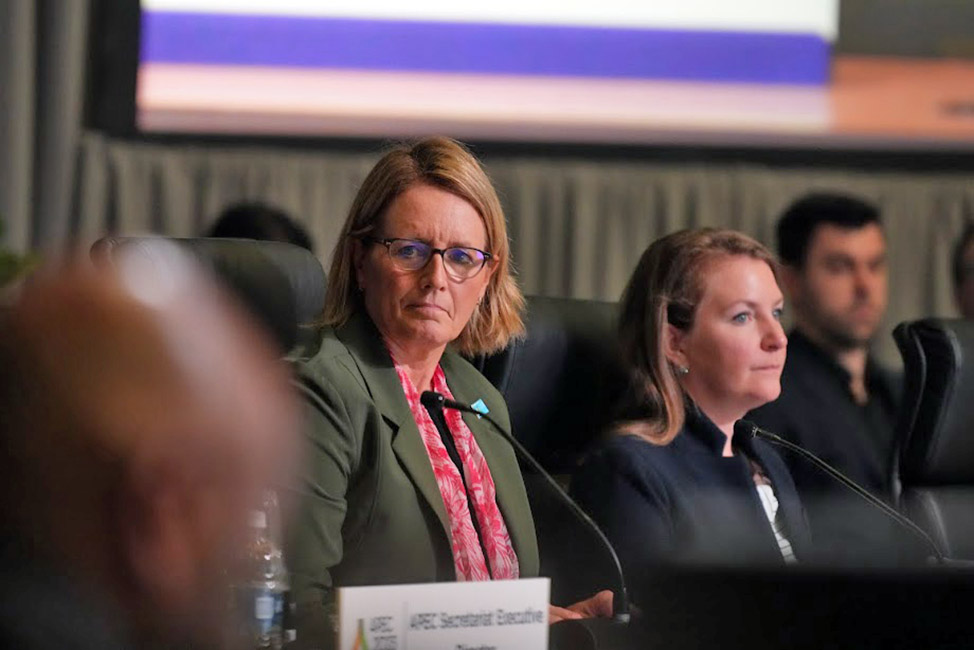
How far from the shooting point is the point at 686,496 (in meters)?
1.74

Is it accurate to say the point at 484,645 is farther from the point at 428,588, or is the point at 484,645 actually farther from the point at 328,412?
the point at 328,412

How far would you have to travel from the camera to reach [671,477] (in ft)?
5.72

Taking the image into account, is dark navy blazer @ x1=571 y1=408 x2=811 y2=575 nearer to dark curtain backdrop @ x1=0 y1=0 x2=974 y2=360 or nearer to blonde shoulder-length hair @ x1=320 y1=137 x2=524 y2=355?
blonde shoulder-length hair @ x1=320 y1=137 x2=524 y2=355

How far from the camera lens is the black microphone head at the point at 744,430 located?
5.91ft

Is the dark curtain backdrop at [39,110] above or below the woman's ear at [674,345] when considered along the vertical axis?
above

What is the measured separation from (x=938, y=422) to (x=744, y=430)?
516mm

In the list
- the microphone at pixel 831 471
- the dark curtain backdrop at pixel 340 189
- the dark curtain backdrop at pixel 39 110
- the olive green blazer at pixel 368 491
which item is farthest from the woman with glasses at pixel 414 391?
the dark curtain backdrop at pixel 39 110

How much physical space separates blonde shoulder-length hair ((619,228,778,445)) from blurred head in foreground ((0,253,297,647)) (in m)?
1.27

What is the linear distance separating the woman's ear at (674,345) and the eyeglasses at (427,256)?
344 mm

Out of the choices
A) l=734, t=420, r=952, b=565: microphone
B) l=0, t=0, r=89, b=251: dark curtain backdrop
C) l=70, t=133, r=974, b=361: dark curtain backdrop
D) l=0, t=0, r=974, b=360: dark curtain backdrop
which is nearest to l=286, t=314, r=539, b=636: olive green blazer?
l=734, t=420, r=952, b=565: microphone

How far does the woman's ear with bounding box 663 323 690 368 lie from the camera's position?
1821mm

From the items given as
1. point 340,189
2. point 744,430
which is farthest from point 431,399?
point 340,189

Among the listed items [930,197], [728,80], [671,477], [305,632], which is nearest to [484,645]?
[305,632]

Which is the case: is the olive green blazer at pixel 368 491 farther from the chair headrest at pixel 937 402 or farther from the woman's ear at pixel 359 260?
the chair headrest at pixel 937 402
